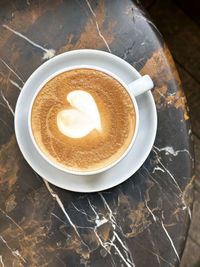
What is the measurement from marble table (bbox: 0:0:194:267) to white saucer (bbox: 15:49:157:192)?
6 cm

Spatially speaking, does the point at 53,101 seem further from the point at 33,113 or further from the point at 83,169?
the point at 83,169

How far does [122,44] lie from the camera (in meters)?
1.18

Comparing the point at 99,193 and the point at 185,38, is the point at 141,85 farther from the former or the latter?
the point at 185,38

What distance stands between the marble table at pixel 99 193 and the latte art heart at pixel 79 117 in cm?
22

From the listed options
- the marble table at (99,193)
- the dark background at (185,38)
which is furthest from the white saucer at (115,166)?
the dark background at (185,38)

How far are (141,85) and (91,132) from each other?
9.0 inches

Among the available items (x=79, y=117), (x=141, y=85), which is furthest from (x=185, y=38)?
(x=79, y=117)

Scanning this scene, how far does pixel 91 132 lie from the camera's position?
1.08 metres

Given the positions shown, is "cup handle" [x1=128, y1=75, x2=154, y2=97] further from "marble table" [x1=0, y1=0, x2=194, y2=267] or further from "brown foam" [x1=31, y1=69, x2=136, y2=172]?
"marble table" [x1=0, y1=0, x2=194, y2=267]

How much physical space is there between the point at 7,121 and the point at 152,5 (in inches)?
44.1

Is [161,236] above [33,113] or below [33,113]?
below

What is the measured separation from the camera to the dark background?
1.80 metres

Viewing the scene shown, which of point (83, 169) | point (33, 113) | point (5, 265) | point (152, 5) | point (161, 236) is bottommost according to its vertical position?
point (5, 265)

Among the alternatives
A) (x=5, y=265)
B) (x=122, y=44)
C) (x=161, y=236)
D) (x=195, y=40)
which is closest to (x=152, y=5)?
(x=195, y=40)
